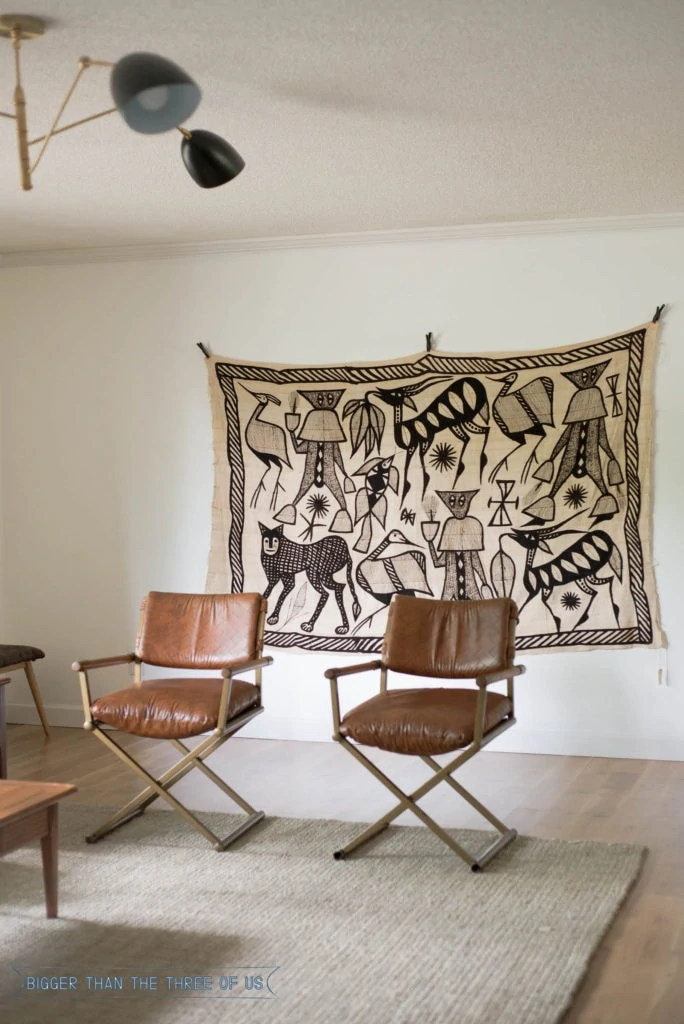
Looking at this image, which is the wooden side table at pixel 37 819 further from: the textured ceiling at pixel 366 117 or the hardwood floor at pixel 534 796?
the textured ceiling at pixel 366 117

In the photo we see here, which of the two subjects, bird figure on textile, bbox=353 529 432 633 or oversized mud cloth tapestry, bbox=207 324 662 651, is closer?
oversized mud cloth tapestry, bbox=207 324 662 651

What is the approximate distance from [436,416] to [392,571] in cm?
82

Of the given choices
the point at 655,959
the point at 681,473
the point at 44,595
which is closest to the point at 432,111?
the point at 681,473

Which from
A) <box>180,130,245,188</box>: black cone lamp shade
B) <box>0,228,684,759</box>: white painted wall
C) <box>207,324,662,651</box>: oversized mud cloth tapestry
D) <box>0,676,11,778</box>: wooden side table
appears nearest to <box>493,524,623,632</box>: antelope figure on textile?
<box>207,324,662,651</box>: oversized mud cloth tapestry

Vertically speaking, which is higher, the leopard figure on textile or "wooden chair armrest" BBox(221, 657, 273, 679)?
the leopard figure on textile

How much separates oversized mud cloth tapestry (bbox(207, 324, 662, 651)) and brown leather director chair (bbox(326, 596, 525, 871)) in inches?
→ 49.2

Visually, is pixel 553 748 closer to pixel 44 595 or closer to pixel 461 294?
pixel 461 294

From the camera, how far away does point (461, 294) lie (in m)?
5.46

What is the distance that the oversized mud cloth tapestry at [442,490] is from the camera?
5238 millimetres

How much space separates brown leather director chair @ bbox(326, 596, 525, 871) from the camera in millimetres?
3617

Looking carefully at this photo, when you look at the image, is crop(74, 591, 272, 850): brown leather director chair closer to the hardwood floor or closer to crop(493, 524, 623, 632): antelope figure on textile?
the hardwood floor

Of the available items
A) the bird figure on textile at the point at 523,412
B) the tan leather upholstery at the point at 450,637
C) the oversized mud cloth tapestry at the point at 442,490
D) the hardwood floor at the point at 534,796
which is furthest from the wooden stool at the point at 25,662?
the bird figure on textile at the point at 523,412

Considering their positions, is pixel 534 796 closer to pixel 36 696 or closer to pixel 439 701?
pixel 439 701

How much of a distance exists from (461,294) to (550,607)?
1.63m
